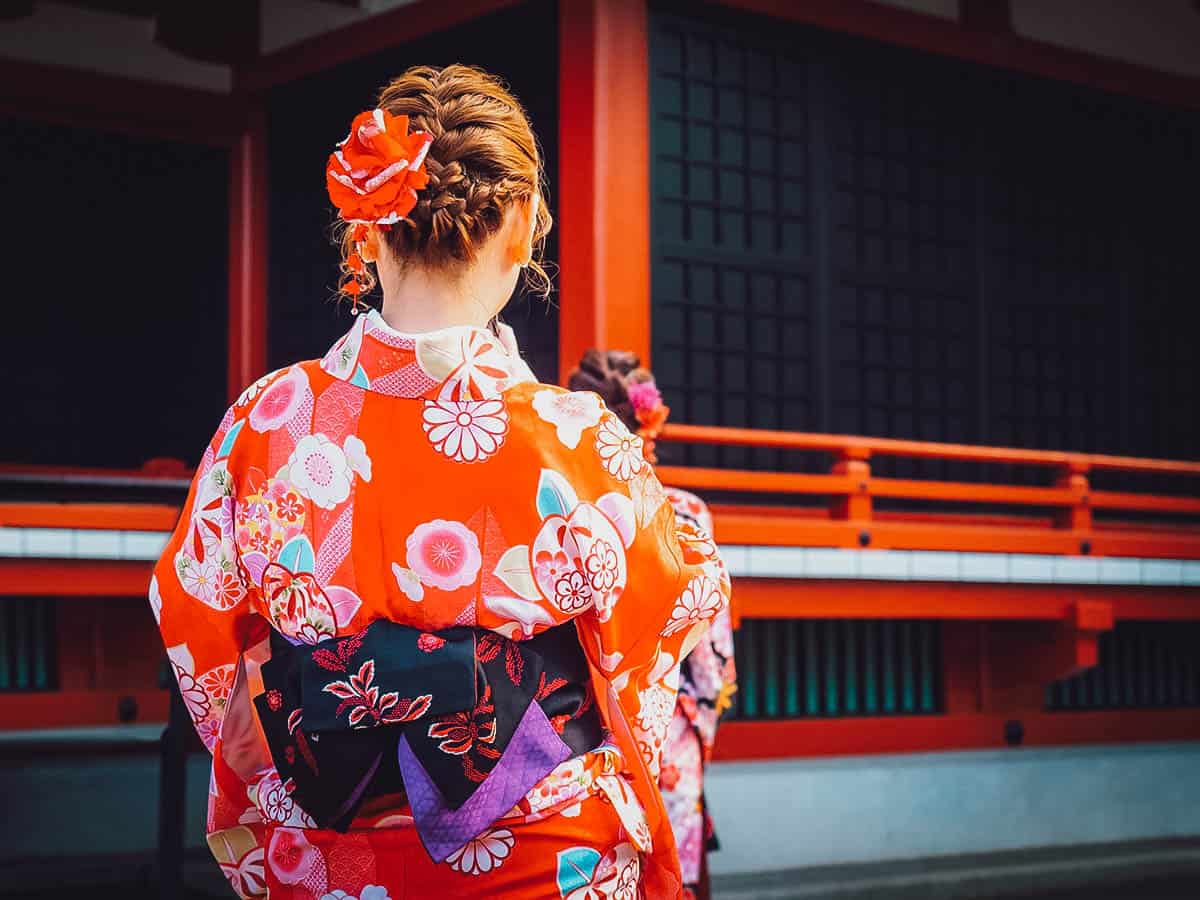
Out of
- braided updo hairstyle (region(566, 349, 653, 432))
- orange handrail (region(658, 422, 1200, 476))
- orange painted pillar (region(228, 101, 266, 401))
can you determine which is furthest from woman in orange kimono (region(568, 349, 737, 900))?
orange painted pillar (region(228, 101, 266, 401))

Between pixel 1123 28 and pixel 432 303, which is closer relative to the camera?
pixel 432 303

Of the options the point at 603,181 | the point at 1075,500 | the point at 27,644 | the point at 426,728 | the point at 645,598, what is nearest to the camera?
the point at 426,728

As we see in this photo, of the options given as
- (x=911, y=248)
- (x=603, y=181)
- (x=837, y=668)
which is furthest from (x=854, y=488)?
(x=603, y=181)

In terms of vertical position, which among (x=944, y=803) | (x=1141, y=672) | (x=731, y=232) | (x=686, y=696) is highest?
(x=731, y=232)

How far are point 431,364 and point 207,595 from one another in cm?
44

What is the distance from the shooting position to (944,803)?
807 centimetres

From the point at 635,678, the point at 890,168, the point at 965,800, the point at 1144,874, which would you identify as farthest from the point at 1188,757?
the point at 635,678

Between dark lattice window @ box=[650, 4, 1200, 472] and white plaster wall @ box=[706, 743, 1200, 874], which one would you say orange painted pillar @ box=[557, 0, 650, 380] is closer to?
dark lattice window @ box=[650, 4, 1200, 472]

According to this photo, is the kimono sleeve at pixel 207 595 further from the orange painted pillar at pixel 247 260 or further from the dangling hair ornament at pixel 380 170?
the orange painted pillar at pixel 247 260

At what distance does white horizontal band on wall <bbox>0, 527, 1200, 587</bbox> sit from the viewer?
20.7 feet

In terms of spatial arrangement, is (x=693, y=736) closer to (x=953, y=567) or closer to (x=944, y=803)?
(x=953, y=567)

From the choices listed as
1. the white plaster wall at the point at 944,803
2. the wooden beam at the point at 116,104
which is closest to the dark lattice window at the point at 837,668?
the white plaster wall at the point at 944,803

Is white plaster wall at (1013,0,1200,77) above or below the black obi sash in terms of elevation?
above

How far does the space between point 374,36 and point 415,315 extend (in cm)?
621
